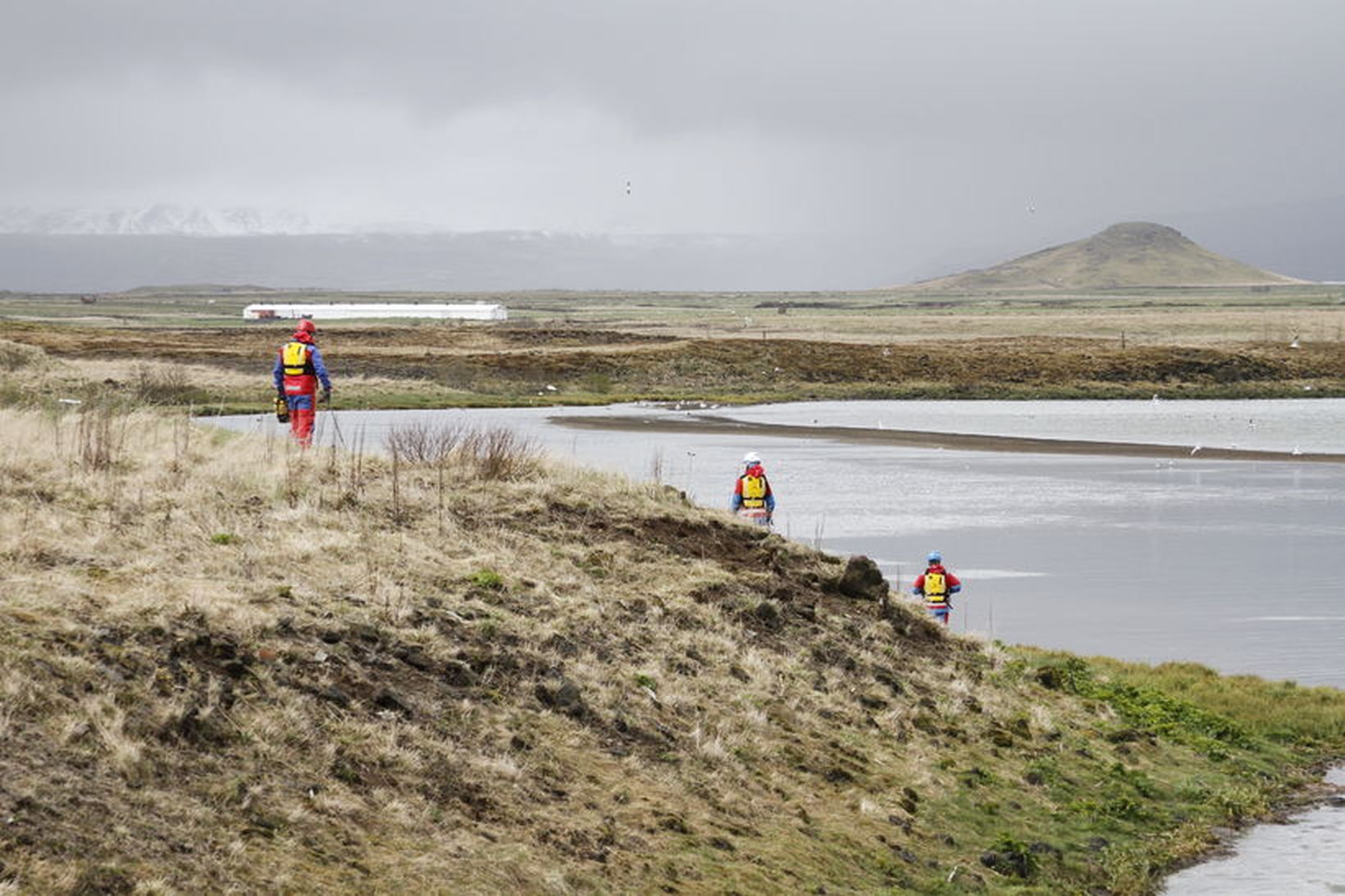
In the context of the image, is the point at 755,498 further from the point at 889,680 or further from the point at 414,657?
the point at 414,657

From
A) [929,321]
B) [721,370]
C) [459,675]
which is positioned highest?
[929,321]

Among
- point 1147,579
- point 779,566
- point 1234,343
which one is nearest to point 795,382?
point 1234,343

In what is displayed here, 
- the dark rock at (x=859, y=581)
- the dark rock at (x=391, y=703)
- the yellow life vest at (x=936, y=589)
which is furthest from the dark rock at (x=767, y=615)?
the dark rock at (x=391, y=703)

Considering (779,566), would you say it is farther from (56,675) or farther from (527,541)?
(56,675)

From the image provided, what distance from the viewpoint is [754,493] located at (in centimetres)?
2064

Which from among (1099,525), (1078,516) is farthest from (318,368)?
(1078,516)

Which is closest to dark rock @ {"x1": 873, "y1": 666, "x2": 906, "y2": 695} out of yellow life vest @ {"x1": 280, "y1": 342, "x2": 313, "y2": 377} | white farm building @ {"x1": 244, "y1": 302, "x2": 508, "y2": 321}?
yellow life vest @ {"x1": 280, "y1": 342, "x2": 313, "y2": 377}

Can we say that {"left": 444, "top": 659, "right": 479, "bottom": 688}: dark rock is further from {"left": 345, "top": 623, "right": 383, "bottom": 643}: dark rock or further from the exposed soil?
the exposed soil

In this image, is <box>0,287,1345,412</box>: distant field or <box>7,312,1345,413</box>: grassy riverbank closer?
<box>0,287,1345,412</box>: distant field

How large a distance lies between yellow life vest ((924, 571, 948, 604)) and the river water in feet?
4.58

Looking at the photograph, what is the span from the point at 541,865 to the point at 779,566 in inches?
328

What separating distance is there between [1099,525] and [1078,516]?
132 centimetres

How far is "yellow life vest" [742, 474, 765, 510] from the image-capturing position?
67.7ft

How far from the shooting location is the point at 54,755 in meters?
8.10
